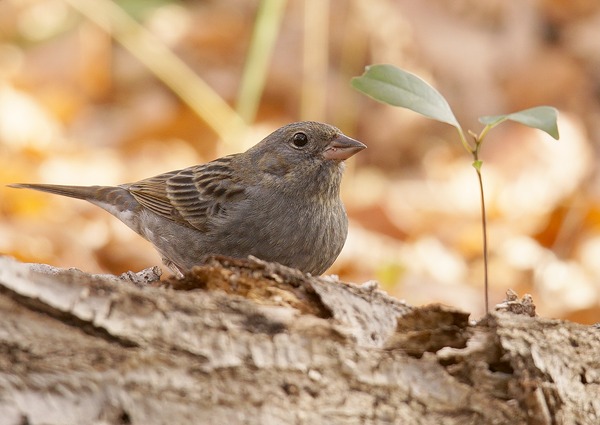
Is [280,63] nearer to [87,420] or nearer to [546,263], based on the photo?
[546,263]

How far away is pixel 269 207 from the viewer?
13.8 feet

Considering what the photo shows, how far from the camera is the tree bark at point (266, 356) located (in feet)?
7.41

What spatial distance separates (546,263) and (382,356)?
177 inches

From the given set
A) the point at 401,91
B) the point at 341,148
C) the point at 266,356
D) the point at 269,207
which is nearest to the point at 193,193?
the point at 269,207

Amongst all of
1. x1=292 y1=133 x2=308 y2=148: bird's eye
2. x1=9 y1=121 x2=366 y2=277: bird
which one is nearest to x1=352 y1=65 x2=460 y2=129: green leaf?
x1=9 y1=121 x2=366 y2=277: bird

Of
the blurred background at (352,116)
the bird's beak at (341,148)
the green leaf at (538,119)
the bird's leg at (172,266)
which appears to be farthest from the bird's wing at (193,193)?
the green leaf at (538,119)

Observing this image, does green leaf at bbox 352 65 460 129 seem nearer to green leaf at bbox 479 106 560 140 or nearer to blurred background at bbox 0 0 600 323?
green leaf at bbox 479 106 560 140

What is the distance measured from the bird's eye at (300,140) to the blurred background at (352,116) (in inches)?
74.1

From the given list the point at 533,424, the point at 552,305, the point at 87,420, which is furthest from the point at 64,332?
the point at 552,305

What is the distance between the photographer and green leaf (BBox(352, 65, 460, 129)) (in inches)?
131

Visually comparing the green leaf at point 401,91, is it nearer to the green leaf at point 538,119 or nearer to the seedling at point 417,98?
the seedling at point 417,98

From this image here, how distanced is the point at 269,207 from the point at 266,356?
1843mm

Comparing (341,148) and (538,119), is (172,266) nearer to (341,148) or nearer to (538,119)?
(341,148)

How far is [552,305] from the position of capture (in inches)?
237
